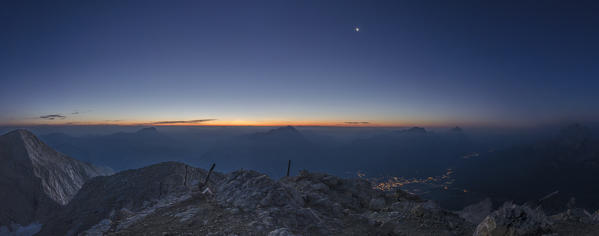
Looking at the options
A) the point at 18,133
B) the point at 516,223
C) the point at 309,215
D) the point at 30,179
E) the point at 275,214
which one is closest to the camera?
the point at 516,223

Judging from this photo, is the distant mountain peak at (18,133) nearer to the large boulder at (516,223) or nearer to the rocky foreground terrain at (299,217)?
the rocky foreground terrain at (299,217)

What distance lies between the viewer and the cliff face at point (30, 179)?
112750 millimetres

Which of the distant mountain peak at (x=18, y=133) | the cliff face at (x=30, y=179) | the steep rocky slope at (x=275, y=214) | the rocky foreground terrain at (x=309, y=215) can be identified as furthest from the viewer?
the distant mountain peak at (x=18, y=133)

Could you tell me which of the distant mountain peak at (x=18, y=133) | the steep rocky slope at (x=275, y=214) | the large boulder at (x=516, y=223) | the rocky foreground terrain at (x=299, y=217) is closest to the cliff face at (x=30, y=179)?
the distant mountain peak at (x=18, y=133)

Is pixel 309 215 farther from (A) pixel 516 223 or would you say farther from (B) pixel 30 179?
(B) pixel 30 179

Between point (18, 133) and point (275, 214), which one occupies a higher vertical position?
point (275, 214)

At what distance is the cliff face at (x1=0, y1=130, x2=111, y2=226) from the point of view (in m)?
113

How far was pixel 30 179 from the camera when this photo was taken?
124625 millimetres

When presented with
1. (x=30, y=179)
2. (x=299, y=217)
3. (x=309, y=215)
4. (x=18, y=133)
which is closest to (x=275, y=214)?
(x=299, y=217)

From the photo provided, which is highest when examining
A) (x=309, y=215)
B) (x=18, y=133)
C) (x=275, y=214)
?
(x=275, y=214)

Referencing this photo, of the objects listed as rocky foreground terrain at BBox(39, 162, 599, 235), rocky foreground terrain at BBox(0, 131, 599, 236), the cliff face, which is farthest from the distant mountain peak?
rocky foreground terrain at BBox(0, 131, 599, 236)

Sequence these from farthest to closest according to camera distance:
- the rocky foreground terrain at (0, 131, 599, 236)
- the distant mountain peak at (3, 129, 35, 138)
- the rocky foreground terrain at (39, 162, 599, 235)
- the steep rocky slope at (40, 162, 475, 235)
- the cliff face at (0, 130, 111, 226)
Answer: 1. the distant mountain peak at (3, 129, 35, 138)
2. the cliff face at (0, 130, 111, 226)
3. the steep rocky slope at (40, 162, 475, 235)
4. the rocky foreground terrain at (0, 131, 599, 236)
5. the rocky foreground terrain at (39, 162, 599, 235)

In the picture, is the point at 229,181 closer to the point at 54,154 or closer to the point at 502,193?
the point at 54,154

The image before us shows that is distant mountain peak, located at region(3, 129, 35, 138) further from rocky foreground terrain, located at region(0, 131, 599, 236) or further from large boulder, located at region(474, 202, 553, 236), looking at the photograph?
large boulder, located at region(474, 202, 553, 236)
